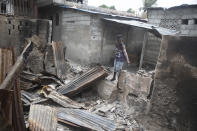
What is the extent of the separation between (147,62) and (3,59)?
8.93 metres

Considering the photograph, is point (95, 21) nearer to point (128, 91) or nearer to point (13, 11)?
point (13, 11)

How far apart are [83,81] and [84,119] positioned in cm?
162

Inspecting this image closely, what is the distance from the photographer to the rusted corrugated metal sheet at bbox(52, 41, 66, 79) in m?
6.91

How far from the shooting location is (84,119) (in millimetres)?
3828

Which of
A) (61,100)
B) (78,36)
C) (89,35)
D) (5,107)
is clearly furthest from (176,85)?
(78,36)

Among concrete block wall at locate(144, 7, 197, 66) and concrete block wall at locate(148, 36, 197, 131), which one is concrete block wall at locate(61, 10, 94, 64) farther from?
concrete block wall at locate(148, 36, 197, 131)

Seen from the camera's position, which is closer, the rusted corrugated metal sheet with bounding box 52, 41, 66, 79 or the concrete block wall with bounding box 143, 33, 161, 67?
the rusted corrugated metal sheet with bounding box 52, 41, 66, 79

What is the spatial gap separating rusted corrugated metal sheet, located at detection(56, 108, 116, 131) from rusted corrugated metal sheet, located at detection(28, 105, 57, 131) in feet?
0.65

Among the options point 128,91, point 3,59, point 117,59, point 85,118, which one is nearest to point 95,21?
point 117,59

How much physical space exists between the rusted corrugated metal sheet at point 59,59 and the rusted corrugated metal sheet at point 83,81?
158 centimetres

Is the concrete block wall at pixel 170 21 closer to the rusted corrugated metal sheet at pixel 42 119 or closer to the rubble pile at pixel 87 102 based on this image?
the rubble pile at pixel 87 102

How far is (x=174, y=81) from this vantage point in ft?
9.81

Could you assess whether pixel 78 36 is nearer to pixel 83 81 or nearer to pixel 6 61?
pixel 83 81

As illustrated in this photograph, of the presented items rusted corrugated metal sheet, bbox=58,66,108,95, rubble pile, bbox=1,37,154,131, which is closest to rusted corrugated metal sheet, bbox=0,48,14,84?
rubble pile, bbox=1,37,154,131
